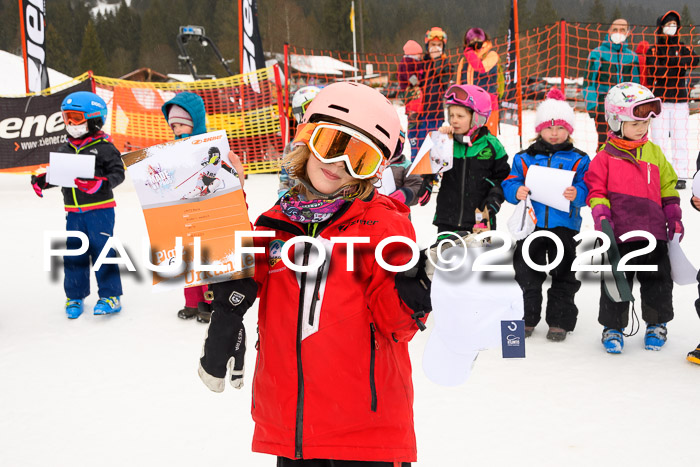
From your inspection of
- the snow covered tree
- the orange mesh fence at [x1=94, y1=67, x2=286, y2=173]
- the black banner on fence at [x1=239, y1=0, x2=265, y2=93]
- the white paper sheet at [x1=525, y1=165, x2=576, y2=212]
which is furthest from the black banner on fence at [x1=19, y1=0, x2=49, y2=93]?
the snow covered tree

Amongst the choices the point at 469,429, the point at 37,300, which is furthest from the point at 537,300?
the point at 37,300

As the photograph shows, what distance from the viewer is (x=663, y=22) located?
7.74 meters

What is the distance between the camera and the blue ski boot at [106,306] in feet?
14.9

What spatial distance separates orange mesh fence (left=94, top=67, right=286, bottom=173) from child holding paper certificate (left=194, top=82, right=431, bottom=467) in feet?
31.5

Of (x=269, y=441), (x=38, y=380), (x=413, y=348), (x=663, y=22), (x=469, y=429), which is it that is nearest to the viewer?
(x=269, y=441)

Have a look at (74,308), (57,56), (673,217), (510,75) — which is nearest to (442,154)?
(673,217)

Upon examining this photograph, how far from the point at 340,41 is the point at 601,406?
45.4 meters

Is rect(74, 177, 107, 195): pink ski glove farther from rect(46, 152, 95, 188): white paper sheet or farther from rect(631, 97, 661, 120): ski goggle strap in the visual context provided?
rect(631, 97, 661, 120): ski goggle strap

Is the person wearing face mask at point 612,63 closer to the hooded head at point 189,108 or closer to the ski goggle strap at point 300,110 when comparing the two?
the ski goggle strap at point 300,110

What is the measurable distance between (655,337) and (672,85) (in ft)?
18.5

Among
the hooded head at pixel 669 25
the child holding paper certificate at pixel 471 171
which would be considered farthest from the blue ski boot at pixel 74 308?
the hooded head at pixel 669 25

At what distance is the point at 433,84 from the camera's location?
28.2 feet

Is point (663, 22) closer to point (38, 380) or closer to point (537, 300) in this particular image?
point (537, 300)

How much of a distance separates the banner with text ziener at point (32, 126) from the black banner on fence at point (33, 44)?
2231 mm
